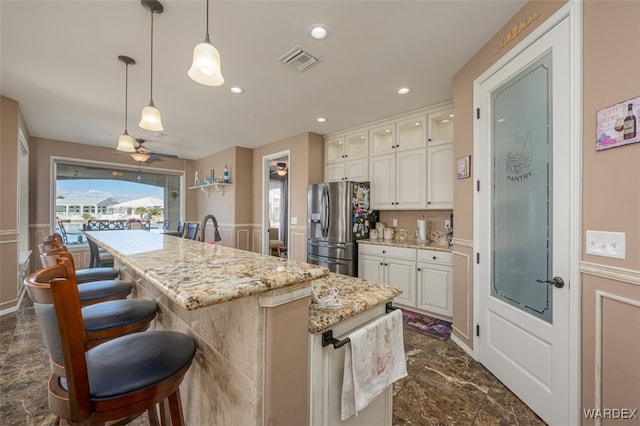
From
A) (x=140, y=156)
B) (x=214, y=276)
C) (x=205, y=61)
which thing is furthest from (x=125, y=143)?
(x=214, y=276)

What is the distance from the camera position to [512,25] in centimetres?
191

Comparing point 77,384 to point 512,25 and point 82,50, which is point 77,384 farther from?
point 512,25

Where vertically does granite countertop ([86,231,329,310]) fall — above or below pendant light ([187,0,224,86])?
below

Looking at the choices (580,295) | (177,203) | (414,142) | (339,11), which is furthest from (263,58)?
(177,203)

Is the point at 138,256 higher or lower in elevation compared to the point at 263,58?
lower

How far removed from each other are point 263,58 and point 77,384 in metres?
2.59

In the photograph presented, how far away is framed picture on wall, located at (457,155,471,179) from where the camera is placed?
93.4 inches

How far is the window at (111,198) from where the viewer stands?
539 centimetres

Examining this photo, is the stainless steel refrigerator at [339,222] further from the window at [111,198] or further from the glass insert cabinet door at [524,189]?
the window at [111,198]

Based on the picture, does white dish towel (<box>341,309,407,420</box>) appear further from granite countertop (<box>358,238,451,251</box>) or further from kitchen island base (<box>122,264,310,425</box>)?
granite countertop (<box>358,238,451,251</box>)

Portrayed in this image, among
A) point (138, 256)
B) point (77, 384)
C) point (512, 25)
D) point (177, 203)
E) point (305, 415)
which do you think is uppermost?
point (512, 25)

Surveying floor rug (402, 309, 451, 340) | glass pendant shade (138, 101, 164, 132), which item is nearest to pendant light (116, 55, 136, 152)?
glass pendant shade (138, 101, 164, 132)

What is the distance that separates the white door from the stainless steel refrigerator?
6.06 feet

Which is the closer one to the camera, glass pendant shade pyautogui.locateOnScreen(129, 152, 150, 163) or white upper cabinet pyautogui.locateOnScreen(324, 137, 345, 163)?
glass pendant shade pyautogui.locateOnScreen(129, 152, 150, 163)
